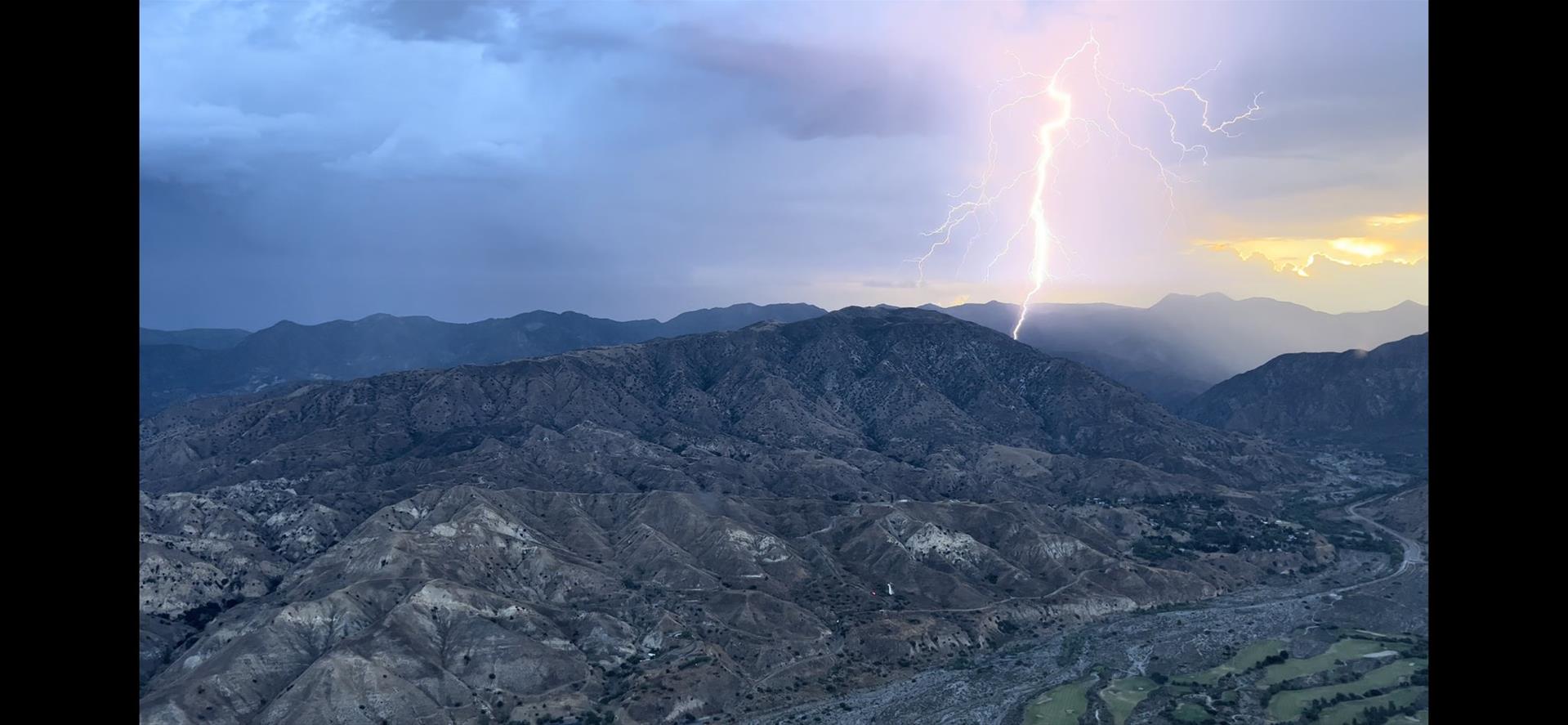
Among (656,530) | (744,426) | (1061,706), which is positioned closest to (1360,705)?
(1061,706)

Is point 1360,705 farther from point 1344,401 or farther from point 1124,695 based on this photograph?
point 1344,401

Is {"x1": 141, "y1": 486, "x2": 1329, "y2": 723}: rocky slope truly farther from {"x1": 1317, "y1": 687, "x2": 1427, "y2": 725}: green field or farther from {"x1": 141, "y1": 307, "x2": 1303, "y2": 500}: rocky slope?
{"x1": 1317, "y1": 687, "x2": 1427, "y2": 725}: green field

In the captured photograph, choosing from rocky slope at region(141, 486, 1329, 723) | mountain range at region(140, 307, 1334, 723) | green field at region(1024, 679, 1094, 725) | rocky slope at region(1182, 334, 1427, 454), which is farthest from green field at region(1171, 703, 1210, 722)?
rocky slope at region(1182, 334, 1427, 454)

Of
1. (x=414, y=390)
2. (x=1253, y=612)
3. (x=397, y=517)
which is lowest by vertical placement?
(x=1253, y=612)

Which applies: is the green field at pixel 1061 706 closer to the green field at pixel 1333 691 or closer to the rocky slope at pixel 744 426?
the green field at pixel 1333 691
